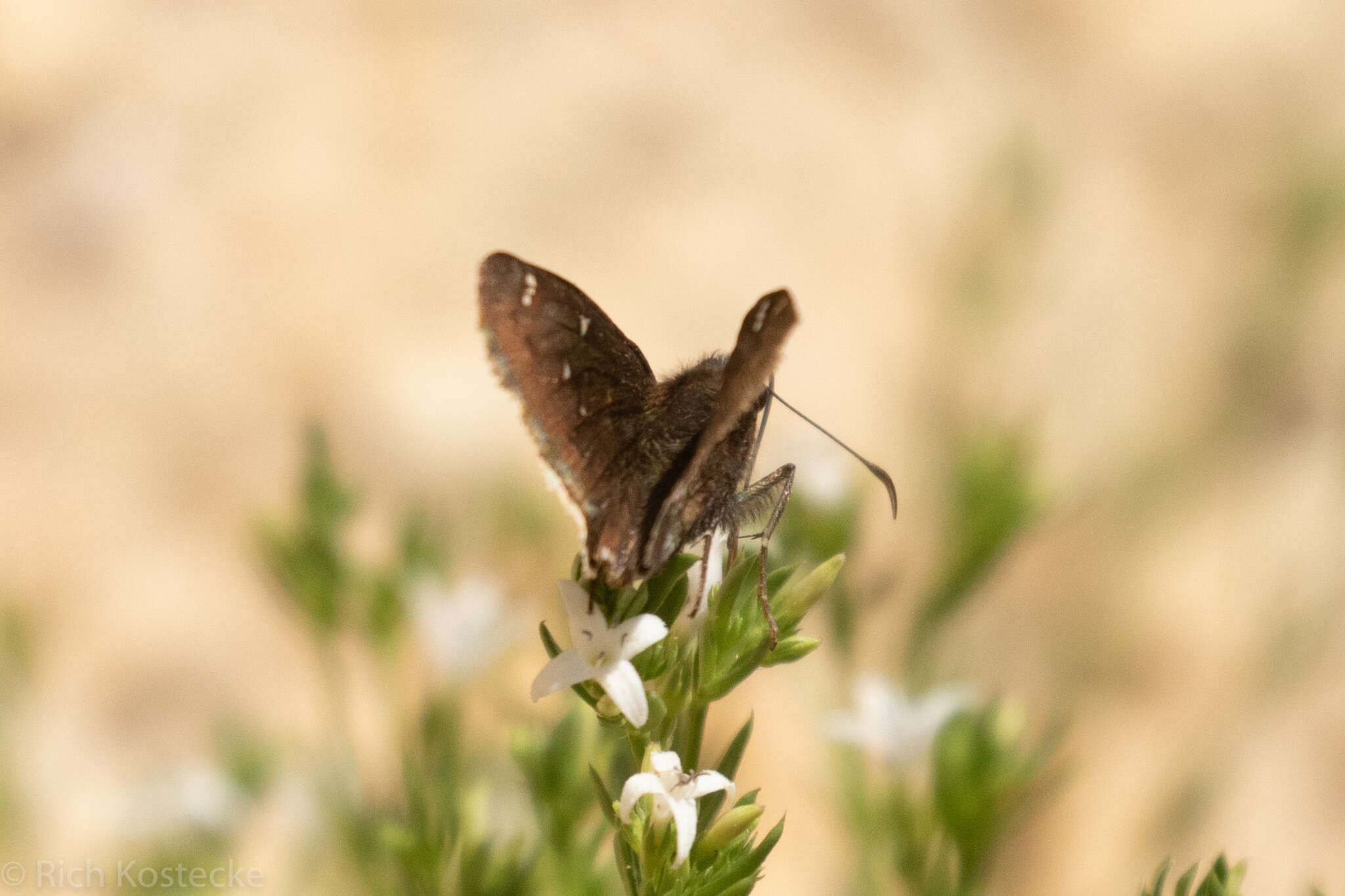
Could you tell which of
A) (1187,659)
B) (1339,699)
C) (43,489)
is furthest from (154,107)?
(1339,699)

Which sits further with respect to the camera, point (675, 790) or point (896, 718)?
point (896, 718)

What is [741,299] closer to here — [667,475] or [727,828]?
[667,475]

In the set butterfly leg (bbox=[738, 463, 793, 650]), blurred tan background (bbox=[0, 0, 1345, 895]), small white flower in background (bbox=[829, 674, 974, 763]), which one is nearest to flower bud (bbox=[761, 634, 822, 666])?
butterfly leg (bbox=[738, 463, 793, 650])

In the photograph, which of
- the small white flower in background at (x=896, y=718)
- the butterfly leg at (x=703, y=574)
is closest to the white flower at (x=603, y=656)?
the butterfly leg at (x=703, y=574)

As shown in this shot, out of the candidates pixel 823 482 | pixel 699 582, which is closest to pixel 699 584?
pixel 699 582

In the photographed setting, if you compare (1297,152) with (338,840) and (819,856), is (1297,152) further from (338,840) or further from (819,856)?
(338,840)

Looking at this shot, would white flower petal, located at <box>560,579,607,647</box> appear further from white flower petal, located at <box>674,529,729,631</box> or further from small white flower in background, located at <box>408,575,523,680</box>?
small white flower in background, located at <box>408,575,523,680</box>
